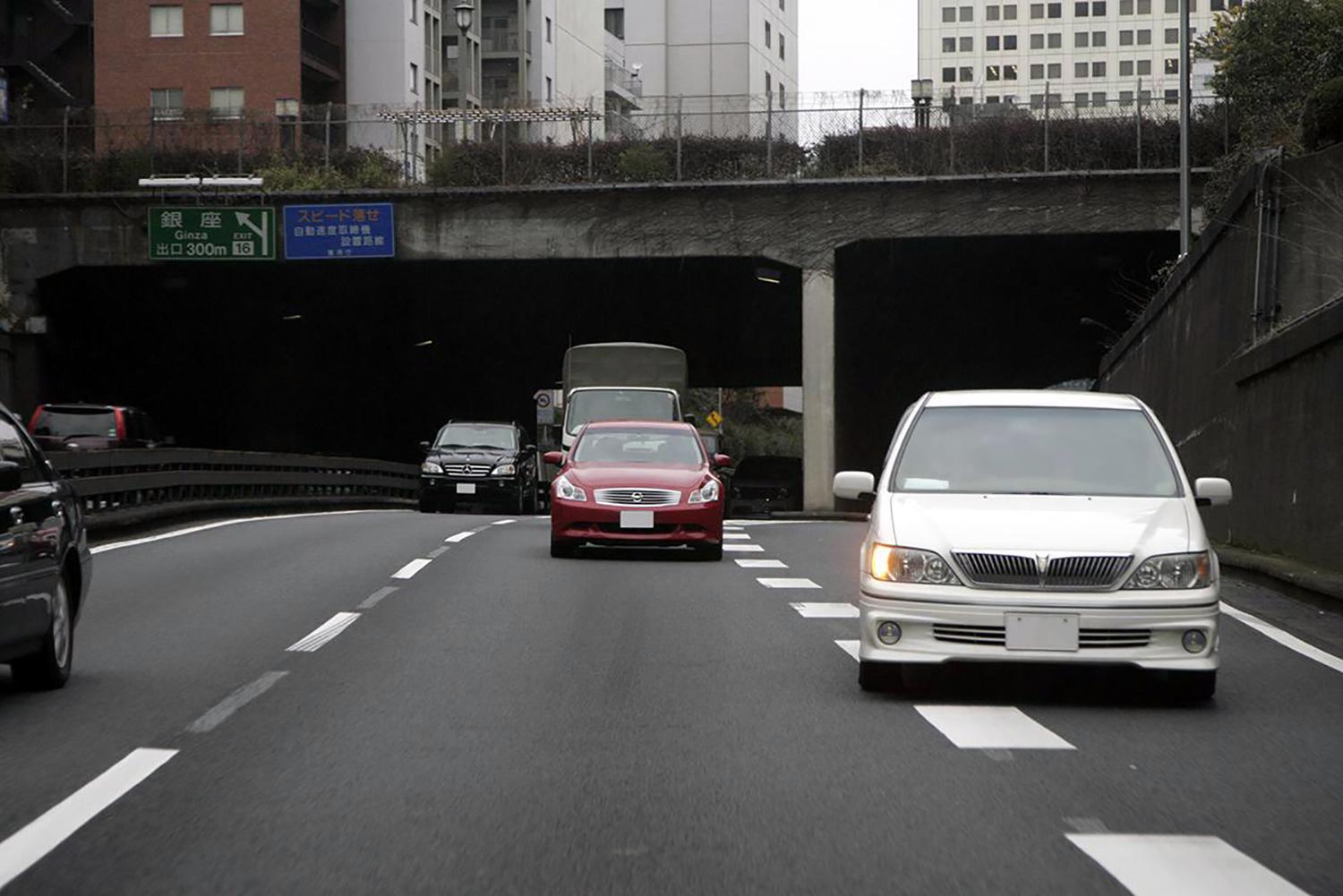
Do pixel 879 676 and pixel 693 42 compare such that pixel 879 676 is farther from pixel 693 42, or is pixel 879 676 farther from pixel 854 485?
pixel 693 42

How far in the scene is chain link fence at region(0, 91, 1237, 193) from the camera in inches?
1533

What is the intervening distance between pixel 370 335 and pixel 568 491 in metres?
33.9

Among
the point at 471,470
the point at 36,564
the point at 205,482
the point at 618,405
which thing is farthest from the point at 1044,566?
the point at 471,470

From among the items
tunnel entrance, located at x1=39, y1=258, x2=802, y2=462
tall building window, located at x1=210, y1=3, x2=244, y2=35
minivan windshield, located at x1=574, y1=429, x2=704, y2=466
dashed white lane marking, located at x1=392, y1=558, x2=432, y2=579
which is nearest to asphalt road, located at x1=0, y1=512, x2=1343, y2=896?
dashed white lane marking, located at x1=392, y1=558, x2=432, y2=579

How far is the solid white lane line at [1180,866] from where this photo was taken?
5512 millimetres

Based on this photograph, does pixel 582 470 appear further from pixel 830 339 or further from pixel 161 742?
pixel 830 339

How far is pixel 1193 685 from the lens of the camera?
9.48 meters

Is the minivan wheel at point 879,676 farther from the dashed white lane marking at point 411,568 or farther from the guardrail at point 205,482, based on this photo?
the guardrail at point 205,482

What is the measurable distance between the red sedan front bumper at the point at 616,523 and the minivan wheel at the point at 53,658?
9652 millimetres

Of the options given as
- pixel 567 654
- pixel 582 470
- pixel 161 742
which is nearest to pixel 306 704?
pixel 161 742

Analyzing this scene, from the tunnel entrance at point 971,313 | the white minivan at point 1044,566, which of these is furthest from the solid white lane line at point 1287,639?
the tunnel entrance at point 971,313

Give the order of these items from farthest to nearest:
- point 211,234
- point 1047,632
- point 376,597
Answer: point 211,234 → point 376,597 → point 1047,632

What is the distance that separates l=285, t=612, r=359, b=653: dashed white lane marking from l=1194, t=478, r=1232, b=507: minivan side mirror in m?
5.17

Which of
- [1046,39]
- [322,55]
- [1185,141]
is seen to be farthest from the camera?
[1046,39]
